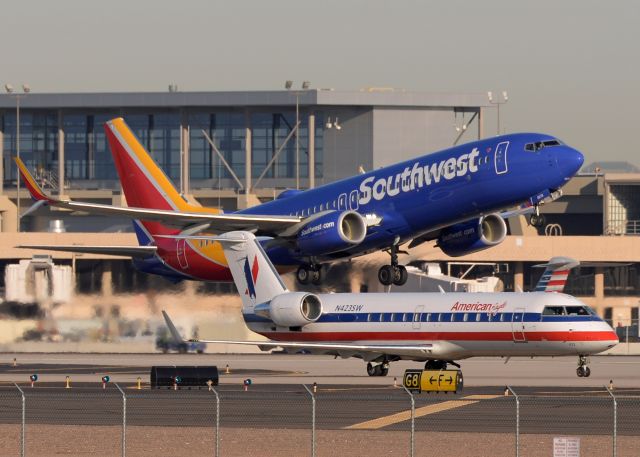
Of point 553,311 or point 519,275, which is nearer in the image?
point 553,311

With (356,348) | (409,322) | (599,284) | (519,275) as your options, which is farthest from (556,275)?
(519,275)

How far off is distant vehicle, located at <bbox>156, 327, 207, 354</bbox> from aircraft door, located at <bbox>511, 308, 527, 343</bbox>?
70.4ft

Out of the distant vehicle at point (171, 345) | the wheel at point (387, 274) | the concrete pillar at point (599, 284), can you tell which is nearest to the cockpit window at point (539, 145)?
the wheel at point (387, 274)

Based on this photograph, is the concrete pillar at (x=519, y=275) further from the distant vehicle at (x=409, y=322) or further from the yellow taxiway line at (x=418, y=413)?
the yellow taxiway line at (x=418, y=413)

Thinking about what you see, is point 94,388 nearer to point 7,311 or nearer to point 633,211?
point 7,311

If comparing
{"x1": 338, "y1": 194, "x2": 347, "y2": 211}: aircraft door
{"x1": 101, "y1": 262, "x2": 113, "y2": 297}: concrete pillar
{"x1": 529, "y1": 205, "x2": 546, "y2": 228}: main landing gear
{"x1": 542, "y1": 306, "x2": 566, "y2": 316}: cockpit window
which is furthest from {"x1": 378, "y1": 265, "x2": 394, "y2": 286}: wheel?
{"x1": 101, "y1": 262, "x2": 113, "y2": 297}: concrete pillar

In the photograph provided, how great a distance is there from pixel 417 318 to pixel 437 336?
4.64 feet

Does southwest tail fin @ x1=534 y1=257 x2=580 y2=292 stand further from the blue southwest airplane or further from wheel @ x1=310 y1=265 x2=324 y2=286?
wheel @ x1=310 y1=265 x2=324 y2=286

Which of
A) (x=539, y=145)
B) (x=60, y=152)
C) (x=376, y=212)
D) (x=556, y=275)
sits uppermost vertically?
(x=60, y=152)

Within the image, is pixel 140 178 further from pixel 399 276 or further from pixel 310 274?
pixel 399 276

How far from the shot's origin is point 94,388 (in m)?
52.9

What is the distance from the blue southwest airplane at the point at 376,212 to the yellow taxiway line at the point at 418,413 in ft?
26.4

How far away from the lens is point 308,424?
3966 centimetres

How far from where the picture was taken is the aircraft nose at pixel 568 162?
50594mm
